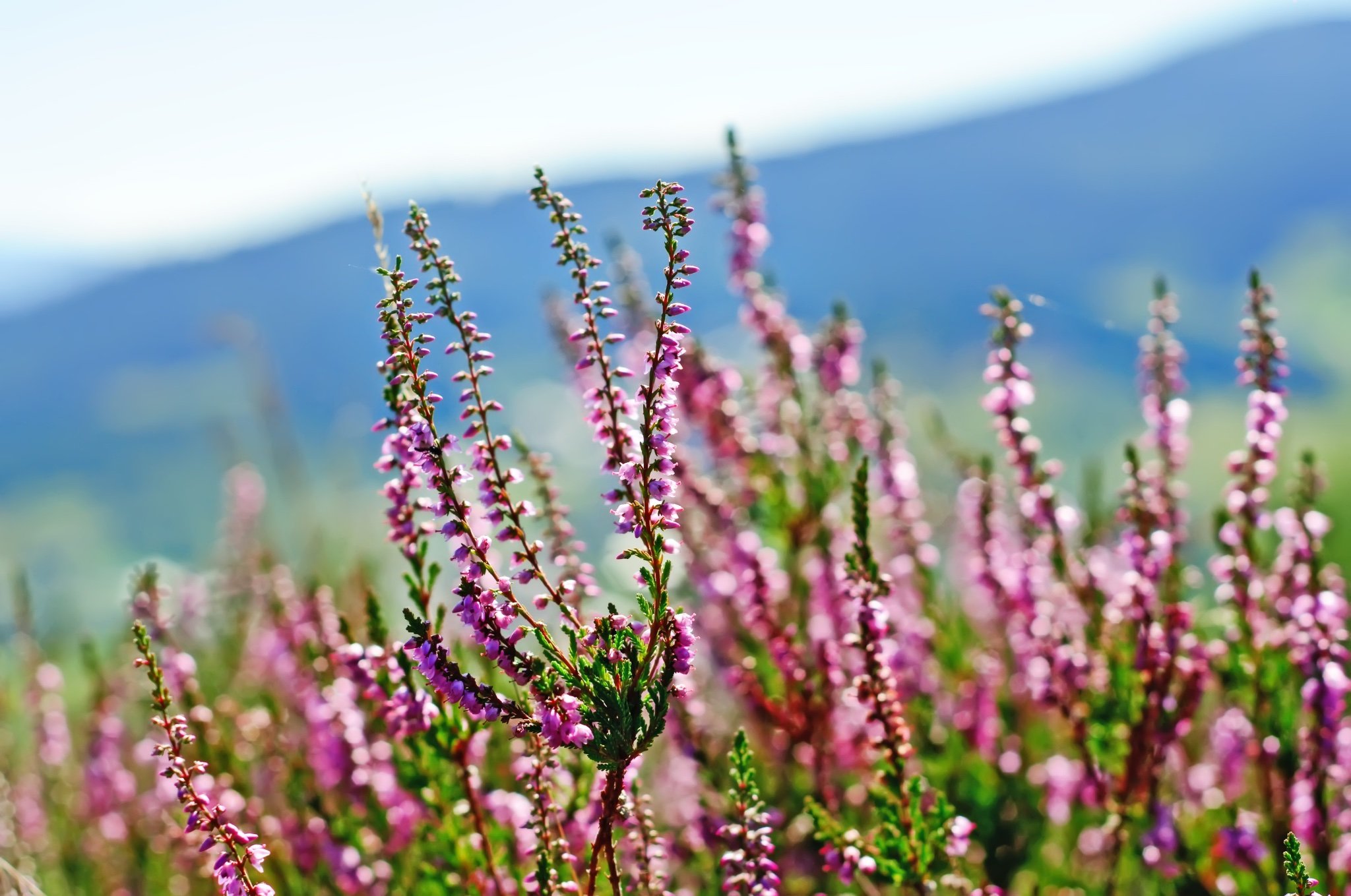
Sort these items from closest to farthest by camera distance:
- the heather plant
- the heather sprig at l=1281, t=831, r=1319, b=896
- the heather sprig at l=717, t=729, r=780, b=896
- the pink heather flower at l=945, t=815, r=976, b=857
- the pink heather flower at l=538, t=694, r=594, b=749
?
the heather sprig at l=1281, t=831, r=1319, b=896 < the pink heather flower at l=538, t=694, r=594, b=749 < the heather plant < the heather sprig at l=717, t=729, r=780, b=896 < the pink heather flower at l=945, t=815, r=976, b=857

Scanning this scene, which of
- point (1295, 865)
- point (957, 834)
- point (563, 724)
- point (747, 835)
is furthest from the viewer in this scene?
point (957, 834)

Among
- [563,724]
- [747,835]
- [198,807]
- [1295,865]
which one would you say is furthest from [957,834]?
[198,807]

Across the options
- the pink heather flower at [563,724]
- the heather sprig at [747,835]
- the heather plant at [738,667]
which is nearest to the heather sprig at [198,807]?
the heather plant at [738,667]

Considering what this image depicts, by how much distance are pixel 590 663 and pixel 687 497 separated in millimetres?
4312

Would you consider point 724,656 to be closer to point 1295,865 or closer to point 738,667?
point 738,667

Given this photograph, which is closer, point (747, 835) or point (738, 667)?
point (747, 835)

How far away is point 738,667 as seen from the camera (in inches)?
237

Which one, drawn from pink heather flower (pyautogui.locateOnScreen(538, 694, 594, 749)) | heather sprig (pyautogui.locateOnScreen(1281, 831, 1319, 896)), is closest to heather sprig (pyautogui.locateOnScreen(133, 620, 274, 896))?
pink heather flower (pyautogui.locateOnScreen(538, 694, 594, 749))

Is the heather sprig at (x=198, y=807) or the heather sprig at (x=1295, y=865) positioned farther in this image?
the heather sprig at (x=198, y=807)

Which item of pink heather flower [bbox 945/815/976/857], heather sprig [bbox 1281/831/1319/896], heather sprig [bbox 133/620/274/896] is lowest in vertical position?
pink heather flower [bbox 945/815/976/857]

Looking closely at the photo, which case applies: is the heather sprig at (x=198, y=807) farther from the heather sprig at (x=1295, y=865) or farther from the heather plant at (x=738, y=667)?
the heather sprig at (x=1295, y=865)

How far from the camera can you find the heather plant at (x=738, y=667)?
10.8 feet

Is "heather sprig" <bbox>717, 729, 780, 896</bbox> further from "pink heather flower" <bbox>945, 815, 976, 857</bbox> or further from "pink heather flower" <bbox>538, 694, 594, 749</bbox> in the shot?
"pink heather flower" <bbox>945, 815, 976, 857</bbox>

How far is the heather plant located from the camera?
10.8 ft
